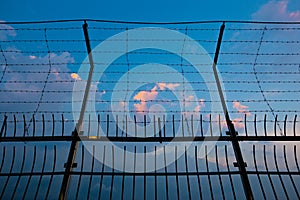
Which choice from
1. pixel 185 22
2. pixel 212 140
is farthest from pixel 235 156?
pixel 185 22

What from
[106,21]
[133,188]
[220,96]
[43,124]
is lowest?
[133,188]

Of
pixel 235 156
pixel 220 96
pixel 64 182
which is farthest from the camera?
pixel 220 96

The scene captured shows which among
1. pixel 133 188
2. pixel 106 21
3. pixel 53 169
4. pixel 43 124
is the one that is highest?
pixel 106 21

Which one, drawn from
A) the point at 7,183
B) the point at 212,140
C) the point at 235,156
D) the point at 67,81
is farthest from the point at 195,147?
the point at 7,183

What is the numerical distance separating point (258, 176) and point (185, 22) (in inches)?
100

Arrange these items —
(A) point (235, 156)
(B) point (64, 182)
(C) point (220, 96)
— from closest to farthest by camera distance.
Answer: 1. (B) point (64, 182)
2. (A) point (235, 156)
3. (C) point (220, 96)

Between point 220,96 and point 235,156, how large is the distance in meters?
0.93

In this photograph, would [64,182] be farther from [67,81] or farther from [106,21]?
[106,21]

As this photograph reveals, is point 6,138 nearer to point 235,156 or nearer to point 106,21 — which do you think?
point 106,21

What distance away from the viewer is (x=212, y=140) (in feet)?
13.4

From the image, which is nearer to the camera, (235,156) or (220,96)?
(235,156)

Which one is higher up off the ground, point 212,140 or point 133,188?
point 212,140

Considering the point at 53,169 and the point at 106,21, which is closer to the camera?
the point at 53,169

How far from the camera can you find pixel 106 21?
4.30 m
